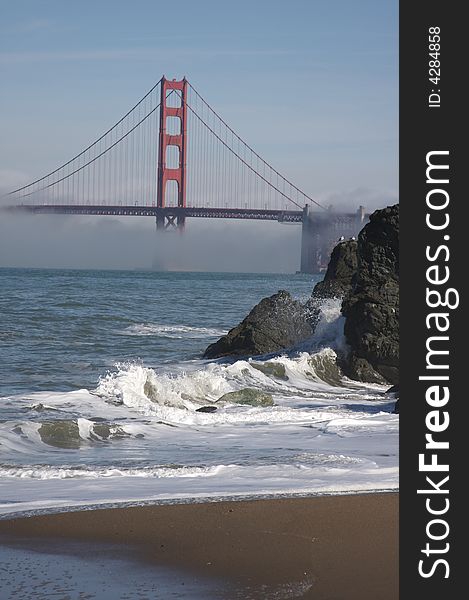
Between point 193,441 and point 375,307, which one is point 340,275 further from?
point 193,441

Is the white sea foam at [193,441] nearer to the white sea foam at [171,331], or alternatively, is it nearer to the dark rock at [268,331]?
the dark rock at [268,331]

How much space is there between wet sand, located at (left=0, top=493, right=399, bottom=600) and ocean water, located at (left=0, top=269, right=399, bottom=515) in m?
0.27

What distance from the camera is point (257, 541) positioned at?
3443 mm

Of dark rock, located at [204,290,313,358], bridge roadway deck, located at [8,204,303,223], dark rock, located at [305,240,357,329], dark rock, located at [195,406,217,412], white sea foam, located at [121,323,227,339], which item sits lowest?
dark rock, located at [195,406,217,412]

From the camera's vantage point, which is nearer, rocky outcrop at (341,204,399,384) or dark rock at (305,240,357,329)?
rocky outcrop at (341,204,399,384)

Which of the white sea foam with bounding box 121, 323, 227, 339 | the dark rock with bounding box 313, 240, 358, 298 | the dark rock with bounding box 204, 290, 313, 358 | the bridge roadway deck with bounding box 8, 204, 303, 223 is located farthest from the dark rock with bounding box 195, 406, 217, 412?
the bridge roadway deck with bounding box 8, 204, 303, 223

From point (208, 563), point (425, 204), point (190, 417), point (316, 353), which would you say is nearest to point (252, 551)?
point (208, 563)

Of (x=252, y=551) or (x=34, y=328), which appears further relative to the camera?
(x=34, y=328)

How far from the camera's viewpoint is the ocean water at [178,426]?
4508 millimetres

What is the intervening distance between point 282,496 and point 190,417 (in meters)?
3.27

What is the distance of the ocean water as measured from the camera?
451cm

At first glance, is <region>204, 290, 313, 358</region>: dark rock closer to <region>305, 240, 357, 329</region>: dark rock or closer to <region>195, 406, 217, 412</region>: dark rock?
<region>305, 240, 357, 329</region>: dark rock

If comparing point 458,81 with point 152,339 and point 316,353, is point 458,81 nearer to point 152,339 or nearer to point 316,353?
point 316,353

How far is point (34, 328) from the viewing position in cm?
1681
